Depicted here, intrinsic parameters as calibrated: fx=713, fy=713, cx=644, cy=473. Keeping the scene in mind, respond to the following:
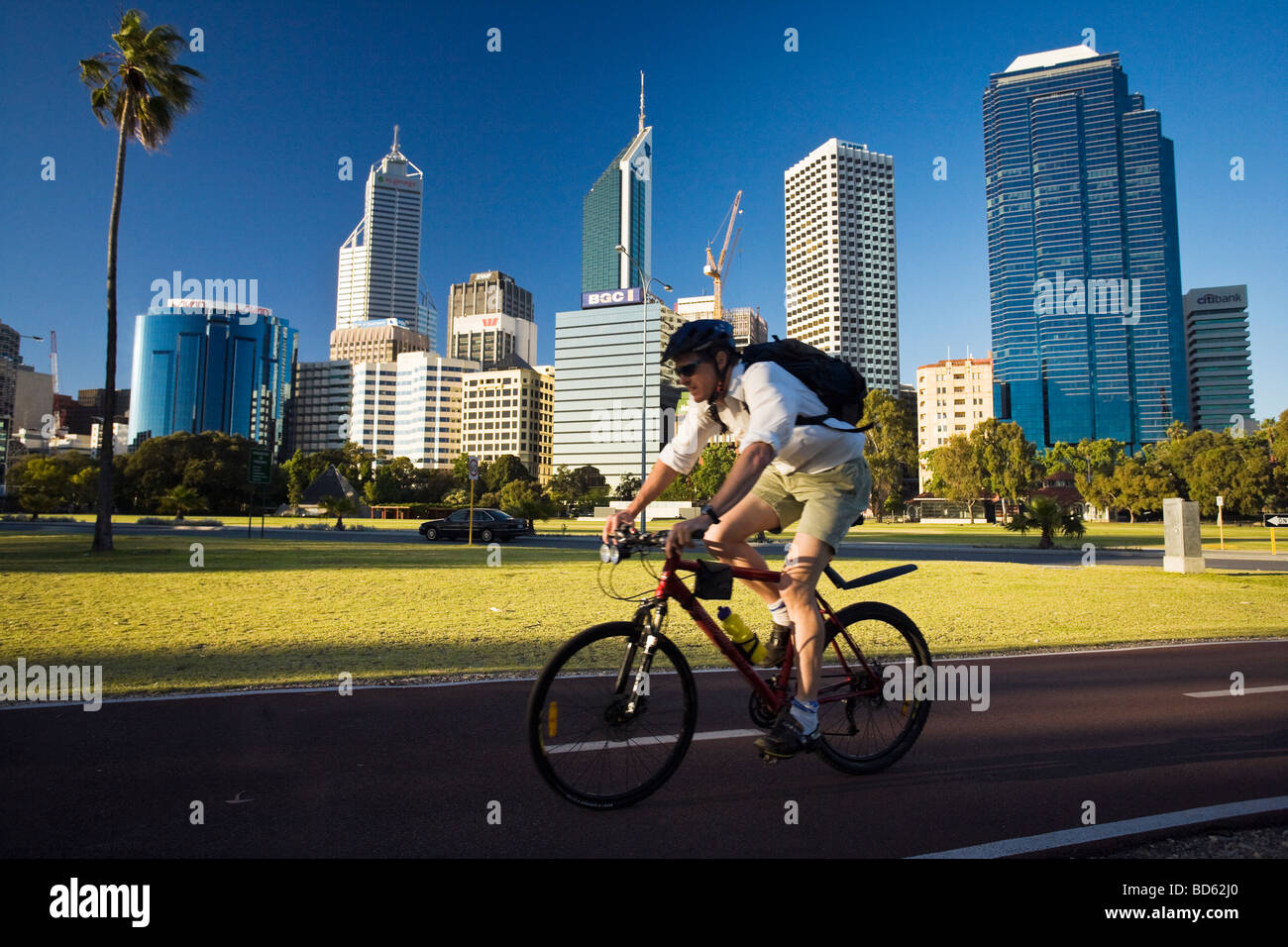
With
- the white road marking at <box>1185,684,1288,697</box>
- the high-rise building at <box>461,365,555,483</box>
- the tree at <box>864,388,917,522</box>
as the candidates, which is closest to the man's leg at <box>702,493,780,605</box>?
the white road marking at <box>1185,684,1288,697</box>

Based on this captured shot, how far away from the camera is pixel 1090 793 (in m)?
3.29

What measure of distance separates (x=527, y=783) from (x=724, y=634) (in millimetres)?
1185

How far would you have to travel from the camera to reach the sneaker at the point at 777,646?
3527 millimetres

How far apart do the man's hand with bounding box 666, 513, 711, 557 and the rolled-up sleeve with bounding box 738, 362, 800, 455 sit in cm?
38

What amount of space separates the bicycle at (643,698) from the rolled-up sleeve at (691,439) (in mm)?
559

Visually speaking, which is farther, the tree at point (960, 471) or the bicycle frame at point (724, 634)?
the tree at point (960, 471)

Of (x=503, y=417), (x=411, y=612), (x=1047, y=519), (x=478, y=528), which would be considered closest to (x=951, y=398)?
(x=503, y=417)

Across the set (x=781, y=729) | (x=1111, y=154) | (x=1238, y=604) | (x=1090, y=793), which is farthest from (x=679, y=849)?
(x=1111, y=154)

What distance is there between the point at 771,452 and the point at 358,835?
2.30 metres

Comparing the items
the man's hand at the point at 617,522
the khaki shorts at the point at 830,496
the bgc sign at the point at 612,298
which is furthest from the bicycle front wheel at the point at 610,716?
the bgc sign at the point at 612,298

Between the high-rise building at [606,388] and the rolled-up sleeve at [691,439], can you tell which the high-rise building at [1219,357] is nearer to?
the high-rise building at [606,388]

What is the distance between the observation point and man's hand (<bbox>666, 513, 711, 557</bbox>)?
3027 mm

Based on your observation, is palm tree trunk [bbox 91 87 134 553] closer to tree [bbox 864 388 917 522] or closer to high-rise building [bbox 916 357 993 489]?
tree [bbox 864 388 917 522]

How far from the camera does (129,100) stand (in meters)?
19.6
